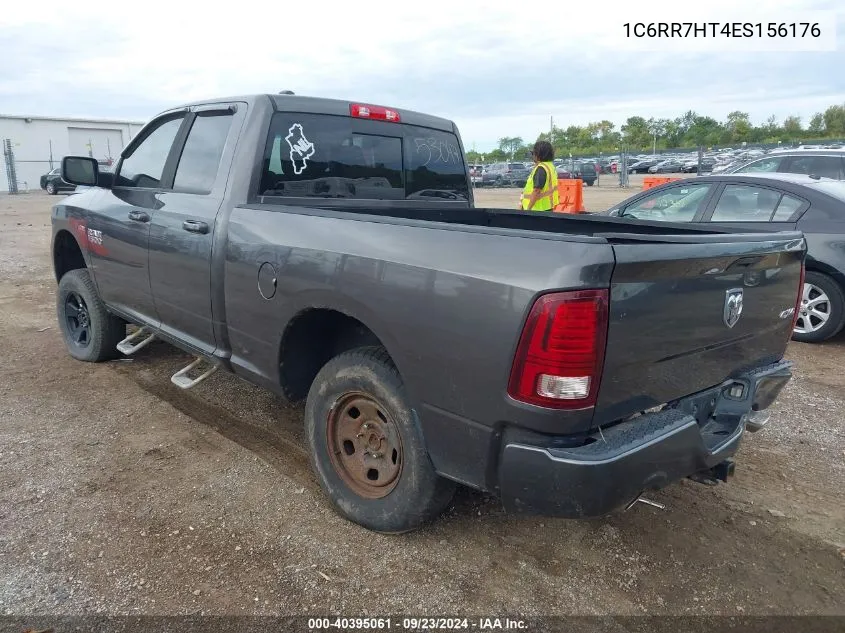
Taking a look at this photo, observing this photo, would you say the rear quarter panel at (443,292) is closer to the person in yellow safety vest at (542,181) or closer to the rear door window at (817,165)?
the person in yellow safety vest at (542,181)

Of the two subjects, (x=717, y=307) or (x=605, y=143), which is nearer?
(x=717, y=307)

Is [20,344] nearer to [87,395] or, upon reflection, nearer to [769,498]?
[87,395]

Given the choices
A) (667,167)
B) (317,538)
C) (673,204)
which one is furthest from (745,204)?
(667,167)

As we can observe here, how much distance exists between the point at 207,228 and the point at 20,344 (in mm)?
3586

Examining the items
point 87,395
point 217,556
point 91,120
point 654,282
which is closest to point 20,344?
point 87,395

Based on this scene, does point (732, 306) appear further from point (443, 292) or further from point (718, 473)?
point (443, 292)

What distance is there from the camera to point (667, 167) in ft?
140

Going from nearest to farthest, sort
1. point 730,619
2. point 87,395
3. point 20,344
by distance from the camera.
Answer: point 730,619, point 87,395, point 20,344

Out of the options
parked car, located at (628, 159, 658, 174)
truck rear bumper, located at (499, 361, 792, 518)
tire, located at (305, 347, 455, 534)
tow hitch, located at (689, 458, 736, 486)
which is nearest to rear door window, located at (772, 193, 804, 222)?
tow hitch, located at (689, 458, 736, 486)

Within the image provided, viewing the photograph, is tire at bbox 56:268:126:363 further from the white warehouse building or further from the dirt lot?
the white warehouse building

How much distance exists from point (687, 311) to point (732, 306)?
0.34 metres

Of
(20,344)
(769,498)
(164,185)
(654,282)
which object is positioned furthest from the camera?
(20,344)

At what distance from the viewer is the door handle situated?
3.53 m

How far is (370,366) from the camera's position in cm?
280
